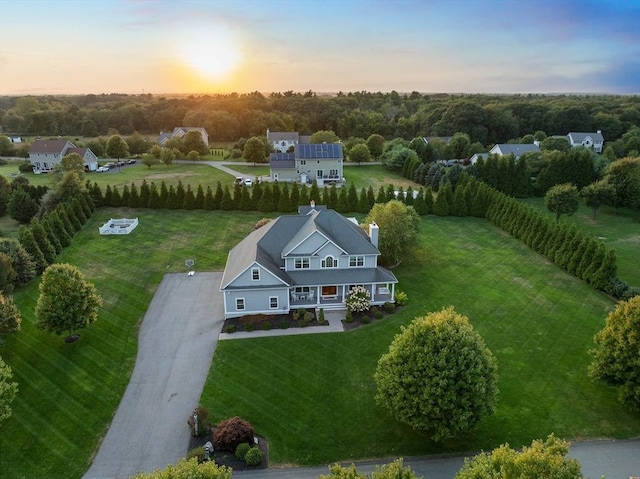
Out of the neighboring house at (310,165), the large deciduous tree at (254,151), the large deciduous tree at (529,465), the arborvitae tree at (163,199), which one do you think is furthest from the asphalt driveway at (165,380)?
the large deciduous tree at (254,151)

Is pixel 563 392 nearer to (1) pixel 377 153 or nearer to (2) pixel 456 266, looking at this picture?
(2) pixel 456 266

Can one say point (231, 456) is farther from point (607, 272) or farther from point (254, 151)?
point (254, 151)

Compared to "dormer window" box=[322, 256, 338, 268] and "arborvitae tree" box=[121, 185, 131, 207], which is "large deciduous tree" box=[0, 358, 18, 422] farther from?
"arborvitae tree" box=[121, 185, 131, 207]

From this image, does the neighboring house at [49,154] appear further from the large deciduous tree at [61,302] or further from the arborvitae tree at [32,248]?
the large deciduous tree at [61,302]

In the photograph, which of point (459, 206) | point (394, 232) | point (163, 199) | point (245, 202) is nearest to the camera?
point (394, 232)

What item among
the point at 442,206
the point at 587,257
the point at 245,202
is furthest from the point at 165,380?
the point at 442,206

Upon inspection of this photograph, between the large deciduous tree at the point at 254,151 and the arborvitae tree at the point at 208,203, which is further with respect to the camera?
the large deciduous tree at the point at 254,151

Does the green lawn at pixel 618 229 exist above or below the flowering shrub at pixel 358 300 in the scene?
below

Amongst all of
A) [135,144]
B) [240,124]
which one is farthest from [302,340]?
[240,124]
